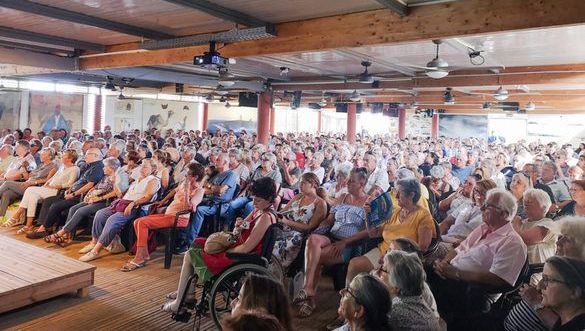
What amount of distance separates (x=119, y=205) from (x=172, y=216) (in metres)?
0.86

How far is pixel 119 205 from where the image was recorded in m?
5.16

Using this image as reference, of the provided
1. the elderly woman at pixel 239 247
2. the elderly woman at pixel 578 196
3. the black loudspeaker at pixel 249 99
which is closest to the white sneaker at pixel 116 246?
the elderly woman at pixel 239 247

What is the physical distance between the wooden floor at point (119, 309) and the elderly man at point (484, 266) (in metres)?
1.07

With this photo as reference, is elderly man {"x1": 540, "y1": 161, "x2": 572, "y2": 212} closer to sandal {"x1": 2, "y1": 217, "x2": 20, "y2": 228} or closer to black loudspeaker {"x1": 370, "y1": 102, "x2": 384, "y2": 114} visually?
sandal {"x1": 2, "y1": 217, "x2": 20, "y2": 228}

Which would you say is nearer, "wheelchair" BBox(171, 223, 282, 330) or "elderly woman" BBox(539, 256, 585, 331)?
"elderly woman" BBox(539, 256, 585, 331)

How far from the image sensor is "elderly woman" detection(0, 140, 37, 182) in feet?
21.9

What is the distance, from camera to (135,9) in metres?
4.94

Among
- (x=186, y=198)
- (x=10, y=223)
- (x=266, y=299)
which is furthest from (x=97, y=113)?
(x=266, y=299)

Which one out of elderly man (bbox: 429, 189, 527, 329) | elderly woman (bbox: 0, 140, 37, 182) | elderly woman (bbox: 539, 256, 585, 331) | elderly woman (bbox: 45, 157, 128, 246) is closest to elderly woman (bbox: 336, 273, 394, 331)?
elderly woman (bbox: 539, 256, 585, 331)

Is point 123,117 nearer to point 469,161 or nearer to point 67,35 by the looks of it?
point 67,35

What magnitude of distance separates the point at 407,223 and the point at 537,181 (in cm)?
315

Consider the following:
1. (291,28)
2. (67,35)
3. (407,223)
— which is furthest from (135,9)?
(407,223)

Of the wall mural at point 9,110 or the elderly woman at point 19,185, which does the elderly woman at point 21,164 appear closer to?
the elderly woman at point 19,185

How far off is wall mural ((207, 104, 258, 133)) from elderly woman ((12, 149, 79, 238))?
50.5 feet
